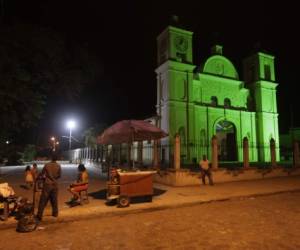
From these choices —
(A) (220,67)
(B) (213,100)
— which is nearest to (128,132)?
(B) (213,100)

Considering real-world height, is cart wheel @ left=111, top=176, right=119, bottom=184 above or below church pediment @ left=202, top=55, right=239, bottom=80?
below

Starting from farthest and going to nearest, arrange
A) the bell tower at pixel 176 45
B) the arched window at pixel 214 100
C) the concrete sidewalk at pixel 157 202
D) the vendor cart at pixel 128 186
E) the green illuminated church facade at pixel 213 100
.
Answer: the arched window at pixel 214 100, the bell tower at pixel 176 45, the green illuminated church facade at pixel 213 100, the vendor cart at pixel 128 186, the concrete sidewalk at pixel 157 202

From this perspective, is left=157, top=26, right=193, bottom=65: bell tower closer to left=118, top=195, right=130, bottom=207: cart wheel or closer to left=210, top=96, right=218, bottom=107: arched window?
left=210, top=96, right=218, bottom=107: arched window

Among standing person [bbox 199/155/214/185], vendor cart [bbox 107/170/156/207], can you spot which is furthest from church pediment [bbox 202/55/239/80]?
vendor cart [bbox 107/170/156/207]

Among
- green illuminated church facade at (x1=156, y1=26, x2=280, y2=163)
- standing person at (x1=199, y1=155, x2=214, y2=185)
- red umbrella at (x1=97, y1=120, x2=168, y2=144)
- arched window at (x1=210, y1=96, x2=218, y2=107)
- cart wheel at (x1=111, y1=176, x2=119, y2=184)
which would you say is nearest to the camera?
cart wheel at (x1=111, y1=176, x2=119, y2=184)

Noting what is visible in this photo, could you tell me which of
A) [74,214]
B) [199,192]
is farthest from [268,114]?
[74,214]

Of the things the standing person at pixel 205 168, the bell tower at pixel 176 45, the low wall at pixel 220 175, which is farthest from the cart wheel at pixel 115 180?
the bell tower at pixel 176 45

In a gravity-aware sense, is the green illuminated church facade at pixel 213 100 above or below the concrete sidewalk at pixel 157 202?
above

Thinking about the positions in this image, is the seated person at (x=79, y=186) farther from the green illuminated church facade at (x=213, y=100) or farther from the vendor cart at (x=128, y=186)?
the green illuminated church facade at (x=213, y=100)

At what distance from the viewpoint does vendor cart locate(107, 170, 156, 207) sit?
8.80 metres

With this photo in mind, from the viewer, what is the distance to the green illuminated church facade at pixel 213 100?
28812 mm

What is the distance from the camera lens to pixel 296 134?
4534 cm

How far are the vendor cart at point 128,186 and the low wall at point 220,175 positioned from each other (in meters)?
4.54

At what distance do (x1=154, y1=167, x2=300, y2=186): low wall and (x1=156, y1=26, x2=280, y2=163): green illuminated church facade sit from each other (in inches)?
304
